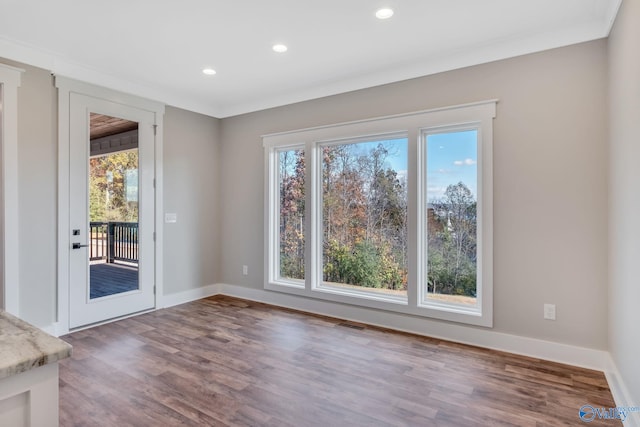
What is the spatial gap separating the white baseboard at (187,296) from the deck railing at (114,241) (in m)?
0.64

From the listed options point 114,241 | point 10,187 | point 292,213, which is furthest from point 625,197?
point 10,187

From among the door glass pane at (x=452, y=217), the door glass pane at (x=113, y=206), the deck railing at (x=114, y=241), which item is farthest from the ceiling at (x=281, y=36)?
the deck railing at (x=114, y=241)

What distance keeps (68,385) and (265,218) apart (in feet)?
8.83

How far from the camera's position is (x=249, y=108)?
15.8ft

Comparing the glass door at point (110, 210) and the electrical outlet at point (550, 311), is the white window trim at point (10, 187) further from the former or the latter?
the electrical outlet at point (550, 311)

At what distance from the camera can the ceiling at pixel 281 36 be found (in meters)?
2.56

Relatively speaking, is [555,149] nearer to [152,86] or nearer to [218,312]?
[218,312]

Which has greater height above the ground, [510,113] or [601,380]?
[510,113]

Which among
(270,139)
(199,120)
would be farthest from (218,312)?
(199,120)

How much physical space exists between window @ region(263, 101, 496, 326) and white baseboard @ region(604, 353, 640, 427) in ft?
2.83

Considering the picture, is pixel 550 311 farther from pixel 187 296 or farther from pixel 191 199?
pixel 191 199

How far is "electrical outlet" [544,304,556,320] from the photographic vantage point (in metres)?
2.95

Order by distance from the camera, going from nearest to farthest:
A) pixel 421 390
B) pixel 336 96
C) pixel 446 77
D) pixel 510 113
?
pixel 421 390 → pixel 510 113 → pixel 446 77 → pixel 336 96

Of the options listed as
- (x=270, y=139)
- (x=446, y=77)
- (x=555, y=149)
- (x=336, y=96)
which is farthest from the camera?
(x=270, y=139)
